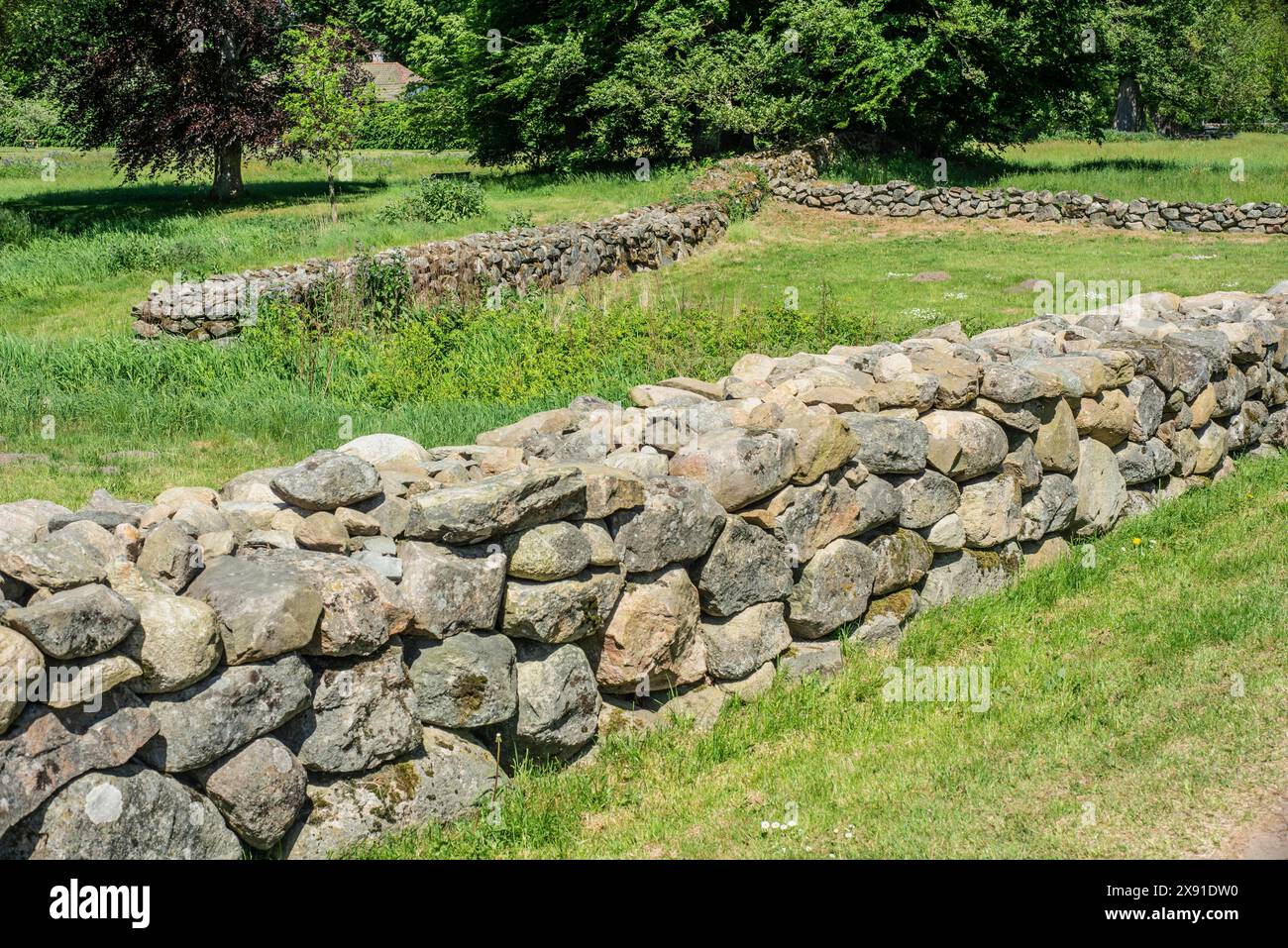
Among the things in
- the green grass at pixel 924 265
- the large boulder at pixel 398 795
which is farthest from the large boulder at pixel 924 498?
the green grass at pixel 924 265

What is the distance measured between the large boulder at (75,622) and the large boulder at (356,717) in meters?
0.86

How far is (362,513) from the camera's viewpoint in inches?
203

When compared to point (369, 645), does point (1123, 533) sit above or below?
below

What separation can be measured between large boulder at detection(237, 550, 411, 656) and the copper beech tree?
2284 centimetres

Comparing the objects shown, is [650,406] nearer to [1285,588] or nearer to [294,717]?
[294,717]

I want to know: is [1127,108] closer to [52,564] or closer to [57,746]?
[52,564]

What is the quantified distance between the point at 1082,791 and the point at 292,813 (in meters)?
3.46

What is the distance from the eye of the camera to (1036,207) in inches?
938

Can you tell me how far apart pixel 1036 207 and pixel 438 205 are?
11663mm

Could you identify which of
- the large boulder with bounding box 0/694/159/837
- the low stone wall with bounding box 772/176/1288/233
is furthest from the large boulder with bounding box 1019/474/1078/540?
the low stone wall with bounding box 772/176/1288/233

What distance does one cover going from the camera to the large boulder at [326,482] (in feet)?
16.5

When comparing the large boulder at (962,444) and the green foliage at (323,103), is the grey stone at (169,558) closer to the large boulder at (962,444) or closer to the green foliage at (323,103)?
the large boulder at (962,444)

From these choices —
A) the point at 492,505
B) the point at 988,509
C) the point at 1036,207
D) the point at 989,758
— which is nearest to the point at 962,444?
the point at 988,509

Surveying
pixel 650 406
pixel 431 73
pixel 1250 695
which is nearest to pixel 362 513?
pixel 650 406
